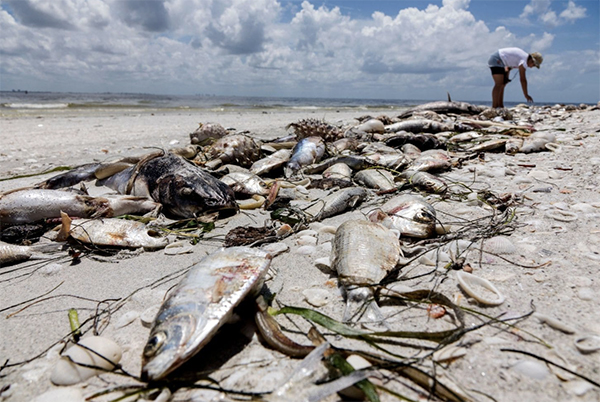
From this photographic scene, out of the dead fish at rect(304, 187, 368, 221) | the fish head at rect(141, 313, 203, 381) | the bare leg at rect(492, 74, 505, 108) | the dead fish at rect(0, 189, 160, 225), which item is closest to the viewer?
the fish head at rect(141, 313, 203, 381)

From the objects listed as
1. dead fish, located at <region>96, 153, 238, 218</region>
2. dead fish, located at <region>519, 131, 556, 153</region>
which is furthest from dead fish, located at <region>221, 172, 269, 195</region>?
dead fish, located at <region>519, 131, 556, 153</region>

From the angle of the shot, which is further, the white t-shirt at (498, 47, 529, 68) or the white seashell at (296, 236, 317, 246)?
the white t-shirt at (498, 47, 529, 68)

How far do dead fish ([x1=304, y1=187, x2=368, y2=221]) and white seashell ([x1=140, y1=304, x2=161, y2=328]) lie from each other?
1739 millimetres

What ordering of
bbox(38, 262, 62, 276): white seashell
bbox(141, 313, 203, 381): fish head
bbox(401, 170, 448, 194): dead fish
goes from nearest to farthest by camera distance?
bbox(141, 313, 203, 381): fish head < bbox(38, 262, 62, 276): white seashell < bbox(401, 170, 448, 194): dead fish

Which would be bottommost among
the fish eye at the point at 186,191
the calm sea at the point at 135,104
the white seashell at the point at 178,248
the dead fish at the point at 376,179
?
the white seashell at the point at 178,248

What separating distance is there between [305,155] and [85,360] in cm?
406

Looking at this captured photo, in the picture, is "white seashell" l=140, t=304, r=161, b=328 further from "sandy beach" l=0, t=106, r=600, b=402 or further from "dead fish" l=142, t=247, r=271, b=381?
"dead fish" l=142, t=247, r=271, b=381

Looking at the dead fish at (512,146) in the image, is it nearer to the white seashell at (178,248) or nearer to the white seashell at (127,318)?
the white seashell at (178,248)

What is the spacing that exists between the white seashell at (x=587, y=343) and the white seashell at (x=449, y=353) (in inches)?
17.9

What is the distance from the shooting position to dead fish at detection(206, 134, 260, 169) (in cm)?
509

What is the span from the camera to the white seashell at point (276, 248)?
8.34ft

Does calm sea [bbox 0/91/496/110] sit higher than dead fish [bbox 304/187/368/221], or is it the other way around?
calm sea [bbox 0/91/496/110]

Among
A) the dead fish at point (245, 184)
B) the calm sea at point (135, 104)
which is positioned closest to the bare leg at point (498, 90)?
the dead fish at point (245, 184)

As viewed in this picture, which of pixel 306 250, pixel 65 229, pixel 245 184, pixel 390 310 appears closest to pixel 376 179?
pixel 245 184
